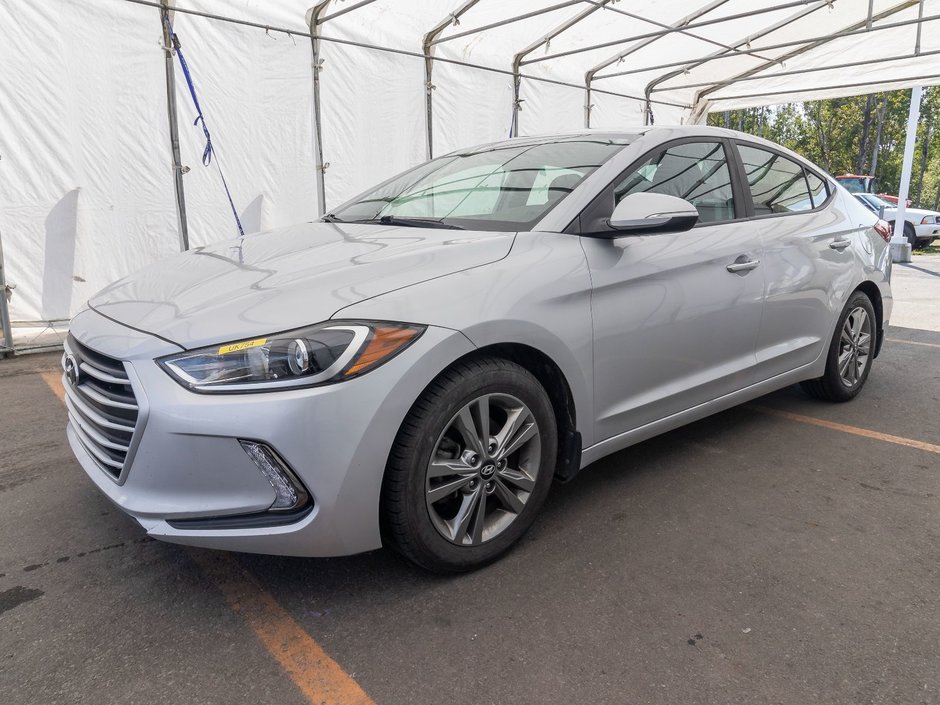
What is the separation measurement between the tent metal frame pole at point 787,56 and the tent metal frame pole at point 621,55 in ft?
5.51

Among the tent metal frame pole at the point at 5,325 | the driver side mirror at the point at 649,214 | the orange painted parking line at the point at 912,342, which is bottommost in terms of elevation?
the orange painted parking line at the point at 912,342

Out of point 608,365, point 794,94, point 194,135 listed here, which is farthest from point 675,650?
point 794,94

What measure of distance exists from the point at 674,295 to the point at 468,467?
3.76 ft

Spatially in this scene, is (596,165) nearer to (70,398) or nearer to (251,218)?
(70,398)

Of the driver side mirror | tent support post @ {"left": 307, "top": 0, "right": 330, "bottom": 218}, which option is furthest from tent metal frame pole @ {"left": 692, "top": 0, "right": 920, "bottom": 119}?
the driver side mirror

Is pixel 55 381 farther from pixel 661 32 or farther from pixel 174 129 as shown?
pixel 661 32

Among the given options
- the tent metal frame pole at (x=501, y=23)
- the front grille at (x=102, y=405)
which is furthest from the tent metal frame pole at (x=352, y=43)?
the front grille at (x=102, y=405)

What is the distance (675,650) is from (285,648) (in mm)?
1064

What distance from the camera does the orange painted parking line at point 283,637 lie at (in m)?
1.77

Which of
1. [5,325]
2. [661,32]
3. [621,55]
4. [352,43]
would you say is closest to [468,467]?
[5,325]

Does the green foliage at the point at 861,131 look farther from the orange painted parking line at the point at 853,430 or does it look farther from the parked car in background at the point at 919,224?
the orange painted parking line at the point at 853,430

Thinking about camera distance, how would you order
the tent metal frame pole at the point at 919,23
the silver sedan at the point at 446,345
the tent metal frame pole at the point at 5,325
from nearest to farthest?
the silver sedan at the point at 446,345
the tent metal frame pole at the point at 5,325
the tent metal frame pole at the point at 919,23

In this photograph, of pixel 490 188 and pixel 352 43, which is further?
pixel 352 43

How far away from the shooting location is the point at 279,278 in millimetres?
2184
